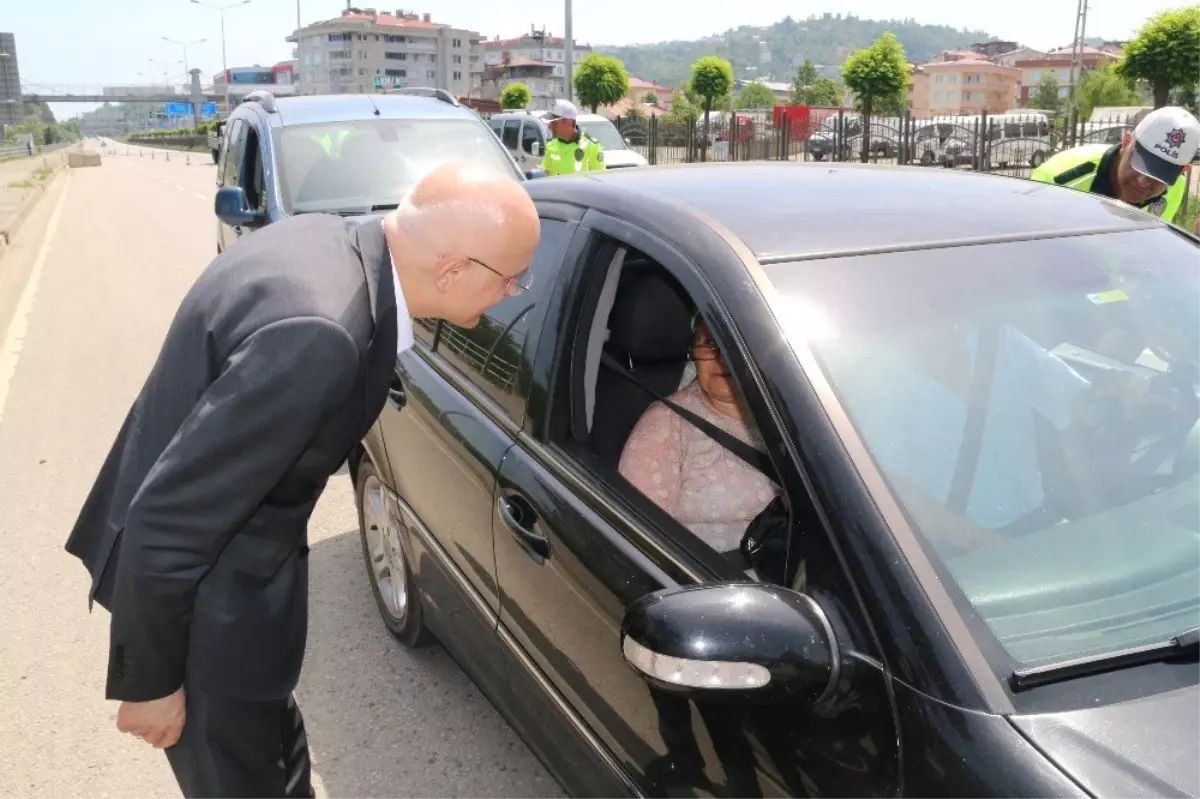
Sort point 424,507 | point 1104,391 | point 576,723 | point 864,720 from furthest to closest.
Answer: point 424,507 < point 576,723 < point 1104,391 < point 864,720

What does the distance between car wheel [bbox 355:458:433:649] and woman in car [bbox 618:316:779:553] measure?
1.19m

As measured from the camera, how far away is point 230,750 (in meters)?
1.93

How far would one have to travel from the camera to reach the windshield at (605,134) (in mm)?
20266

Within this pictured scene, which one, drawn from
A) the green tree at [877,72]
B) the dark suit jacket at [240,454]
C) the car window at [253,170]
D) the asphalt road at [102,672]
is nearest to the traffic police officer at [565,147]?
the car window at [253,170]

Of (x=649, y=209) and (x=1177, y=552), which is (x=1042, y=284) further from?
(x=649, y=209)

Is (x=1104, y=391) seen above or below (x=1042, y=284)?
below

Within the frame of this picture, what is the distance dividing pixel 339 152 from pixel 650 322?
15.5 ft

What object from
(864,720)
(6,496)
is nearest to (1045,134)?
(6,496)

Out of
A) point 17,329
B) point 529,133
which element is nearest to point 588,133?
point 529,133

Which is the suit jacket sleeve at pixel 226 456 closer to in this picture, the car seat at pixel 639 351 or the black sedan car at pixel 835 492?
the black sedan car at pixel 835 492

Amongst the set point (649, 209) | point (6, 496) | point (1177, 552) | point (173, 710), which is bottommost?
point (6, 496)

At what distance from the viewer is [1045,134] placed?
2412cm

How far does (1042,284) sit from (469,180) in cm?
118

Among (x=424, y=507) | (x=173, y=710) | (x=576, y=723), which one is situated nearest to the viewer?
(x=173, y=710)
